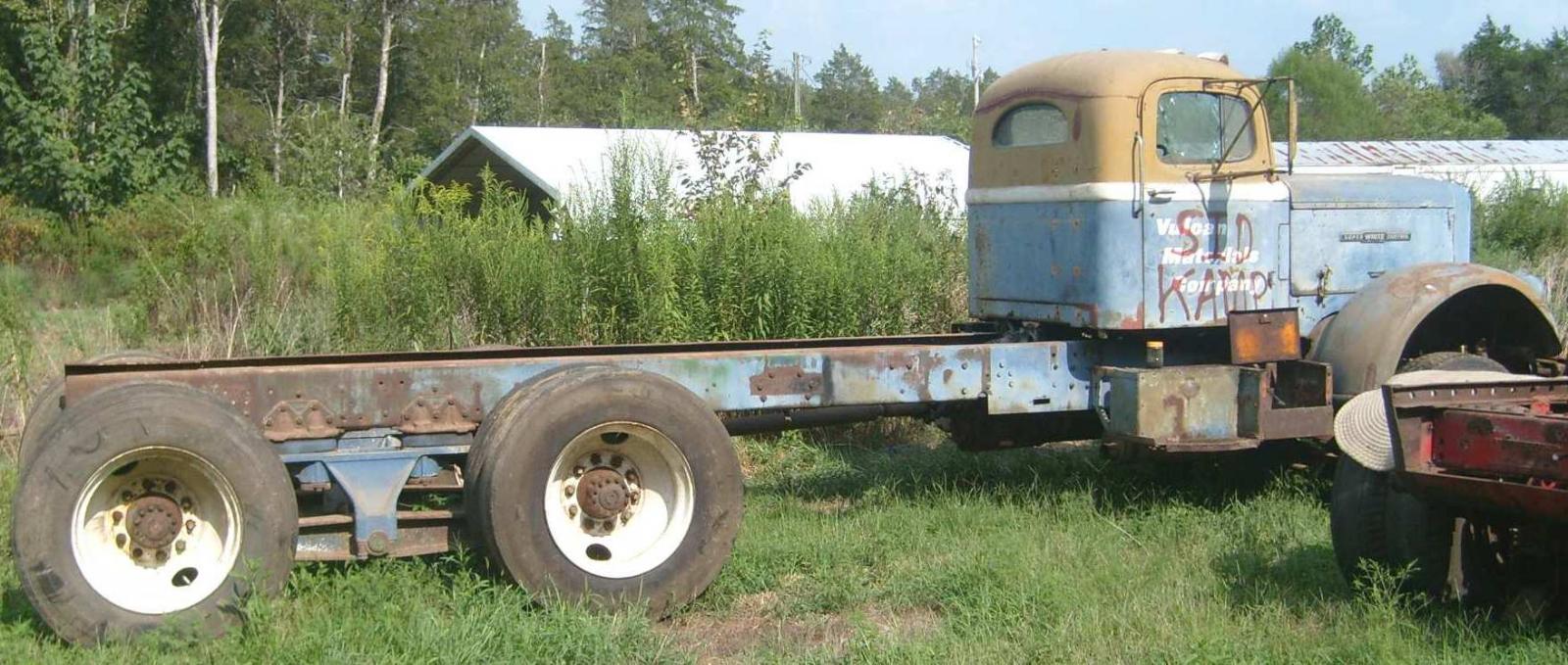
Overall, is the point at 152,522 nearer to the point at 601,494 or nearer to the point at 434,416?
the point at 434,416

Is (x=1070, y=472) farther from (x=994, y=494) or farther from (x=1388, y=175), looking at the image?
(x=1388, y=175)

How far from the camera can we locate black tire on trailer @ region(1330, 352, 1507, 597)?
526cm

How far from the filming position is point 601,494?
18.7 feet

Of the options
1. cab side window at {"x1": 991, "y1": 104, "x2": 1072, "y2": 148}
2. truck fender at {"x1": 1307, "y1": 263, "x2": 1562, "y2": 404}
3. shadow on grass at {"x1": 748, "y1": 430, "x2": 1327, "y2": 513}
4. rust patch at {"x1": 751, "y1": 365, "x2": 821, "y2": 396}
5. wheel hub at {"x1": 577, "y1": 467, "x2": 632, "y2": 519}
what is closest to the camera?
wheel hub at {"x1": 577, "y1": 467, "x2": 632, "y2": 519}

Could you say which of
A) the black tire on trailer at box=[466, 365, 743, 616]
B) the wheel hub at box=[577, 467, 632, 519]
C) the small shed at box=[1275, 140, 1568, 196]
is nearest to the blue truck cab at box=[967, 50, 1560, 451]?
the black tire on trailer at box=[466, 365, 743, 616]

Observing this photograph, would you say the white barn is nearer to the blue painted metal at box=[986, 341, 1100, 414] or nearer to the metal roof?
the metal roof

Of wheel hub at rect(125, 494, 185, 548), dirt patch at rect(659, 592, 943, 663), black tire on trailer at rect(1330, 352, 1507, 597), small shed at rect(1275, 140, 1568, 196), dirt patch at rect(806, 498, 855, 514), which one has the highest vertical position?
small shed at rect(1275, 140, 1568, 196)

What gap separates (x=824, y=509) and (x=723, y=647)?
91.9 inches

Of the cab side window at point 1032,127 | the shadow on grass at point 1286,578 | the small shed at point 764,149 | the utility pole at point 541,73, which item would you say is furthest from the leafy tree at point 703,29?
the shadow on grass at point 1286,578

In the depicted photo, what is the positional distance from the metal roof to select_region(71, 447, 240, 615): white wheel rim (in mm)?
25984

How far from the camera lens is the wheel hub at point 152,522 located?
5141 millimetres

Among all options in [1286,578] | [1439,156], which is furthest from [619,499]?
[1439,156]

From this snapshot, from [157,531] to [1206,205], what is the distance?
5.07 metres

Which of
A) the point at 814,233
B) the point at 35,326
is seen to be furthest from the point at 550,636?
the point at 35,326
